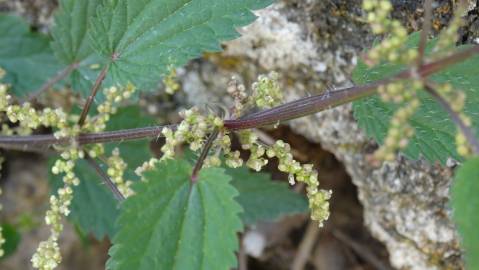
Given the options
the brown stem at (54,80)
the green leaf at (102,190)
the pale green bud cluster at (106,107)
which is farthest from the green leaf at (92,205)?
the pale green bud cluster at (106,107)

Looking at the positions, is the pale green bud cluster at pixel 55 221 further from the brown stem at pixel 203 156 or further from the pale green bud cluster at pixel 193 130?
the brown stem at pixel 203 156

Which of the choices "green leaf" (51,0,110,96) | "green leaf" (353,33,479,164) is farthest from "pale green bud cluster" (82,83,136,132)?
"green leaf" (353,33,479,164)

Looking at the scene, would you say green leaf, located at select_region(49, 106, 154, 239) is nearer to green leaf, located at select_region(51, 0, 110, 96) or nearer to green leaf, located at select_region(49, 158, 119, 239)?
green leaf, located at select_region(49, 158, 119, 239)

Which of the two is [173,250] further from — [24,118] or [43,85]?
[43,85]

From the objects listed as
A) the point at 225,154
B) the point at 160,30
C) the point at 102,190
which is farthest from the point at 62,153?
the point at 102,190

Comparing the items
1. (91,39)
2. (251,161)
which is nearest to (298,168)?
(251,161)
